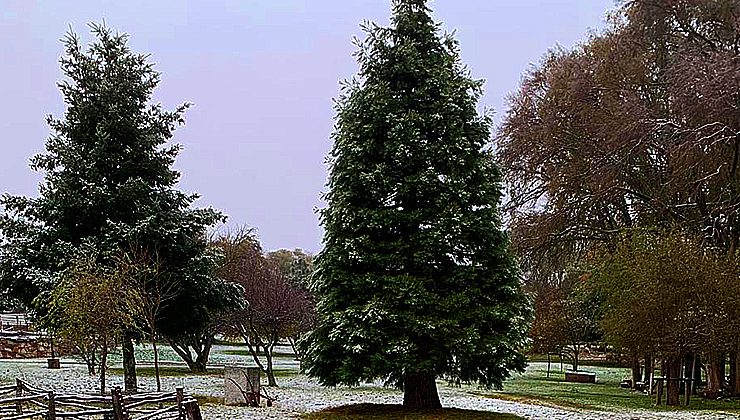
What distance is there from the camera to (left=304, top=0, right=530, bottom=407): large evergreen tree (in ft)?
59.5

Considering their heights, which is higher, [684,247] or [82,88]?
[82,88]

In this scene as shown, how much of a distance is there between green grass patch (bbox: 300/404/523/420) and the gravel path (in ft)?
2.02

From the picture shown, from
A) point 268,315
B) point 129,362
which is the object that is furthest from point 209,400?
point 268,315

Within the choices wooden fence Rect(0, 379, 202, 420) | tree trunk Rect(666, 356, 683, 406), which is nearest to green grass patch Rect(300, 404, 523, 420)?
wooden fence Rect(0, 379, 202, 420)

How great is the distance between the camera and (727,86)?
2297 centimetres

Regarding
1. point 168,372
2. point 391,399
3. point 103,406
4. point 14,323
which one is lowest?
point 168,372

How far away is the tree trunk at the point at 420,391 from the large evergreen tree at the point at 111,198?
710 centimetres

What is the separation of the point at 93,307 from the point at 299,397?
6.61m

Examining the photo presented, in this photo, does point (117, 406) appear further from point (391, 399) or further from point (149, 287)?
point (391, 399)

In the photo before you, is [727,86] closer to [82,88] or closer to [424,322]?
[424,322]

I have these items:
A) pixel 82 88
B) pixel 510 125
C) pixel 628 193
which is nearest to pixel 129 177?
pixel 82 88

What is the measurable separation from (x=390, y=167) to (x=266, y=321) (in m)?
11.6

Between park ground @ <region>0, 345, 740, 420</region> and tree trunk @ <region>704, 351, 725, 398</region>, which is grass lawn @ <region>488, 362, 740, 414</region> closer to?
park ground @ <region>0, 345, 740, 420</region>

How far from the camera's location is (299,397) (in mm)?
23672
